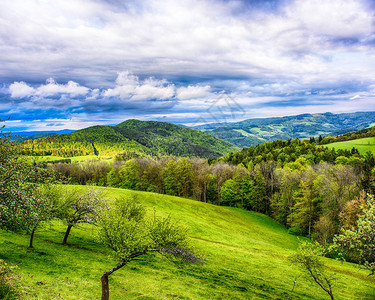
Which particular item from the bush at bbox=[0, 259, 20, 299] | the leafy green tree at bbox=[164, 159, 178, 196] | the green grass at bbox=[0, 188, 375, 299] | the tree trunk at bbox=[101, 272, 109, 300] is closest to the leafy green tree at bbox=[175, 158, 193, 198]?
the leafy green tree at bbox=[164, 159, 178, 196]

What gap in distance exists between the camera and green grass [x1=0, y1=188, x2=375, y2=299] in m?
20.5

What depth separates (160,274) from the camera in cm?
2659

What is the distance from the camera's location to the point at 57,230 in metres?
36.9

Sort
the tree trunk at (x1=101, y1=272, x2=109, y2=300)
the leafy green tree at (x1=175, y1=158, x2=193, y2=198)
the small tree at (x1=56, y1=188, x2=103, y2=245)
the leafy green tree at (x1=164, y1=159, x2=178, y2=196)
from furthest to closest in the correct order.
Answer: the leafy green tree at (x1=164, y1=159, x2=178, y2=196)
the leafy green tree at (x1=175, y1=158, x2=193, y2=198)
the small tree at (x1=56, y1=188, x2=103, y2=245)
the tree trunk at (x1=101, y1=272, x2=109, y2=300)

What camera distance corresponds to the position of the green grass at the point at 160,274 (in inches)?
806

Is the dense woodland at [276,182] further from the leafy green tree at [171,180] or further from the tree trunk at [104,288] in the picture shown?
the tree trunk at [104,288]

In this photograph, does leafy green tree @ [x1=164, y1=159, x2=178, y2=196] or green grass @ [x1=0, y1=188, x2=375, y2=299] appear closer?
green grass @ [x1=0, y1=188, x2=375, y2=299]

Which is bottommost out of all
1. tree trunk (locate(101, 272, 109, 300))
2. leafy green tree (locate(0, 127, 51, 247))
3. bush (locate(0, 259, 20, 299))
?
tree trunk (locate(101, 272, 109, 300))

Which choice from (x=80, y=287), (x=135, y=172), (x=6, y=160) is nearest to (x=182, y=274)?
(x=80, y=287)

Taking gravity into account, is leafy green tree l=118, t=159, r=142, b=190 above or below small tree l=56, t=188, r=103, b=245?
below

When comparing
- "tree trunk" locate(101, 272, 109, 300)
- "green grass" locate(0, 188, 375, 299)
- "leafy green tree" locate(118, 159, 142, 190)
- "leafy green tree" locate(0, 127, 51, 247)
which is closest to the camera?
"tree trunk" locate(101, 272, 109, 300)

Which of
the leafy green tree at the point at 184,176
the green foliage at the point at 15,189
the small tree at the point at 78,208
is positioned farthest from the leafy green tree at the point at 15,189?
the leafy green tree at the point at 184,176

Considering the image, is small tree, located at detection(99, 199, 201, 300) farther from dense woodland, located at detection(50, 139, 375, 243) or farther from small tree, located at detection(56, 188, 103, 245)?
dense woodland, located at detection(50, 139, 375, 243)

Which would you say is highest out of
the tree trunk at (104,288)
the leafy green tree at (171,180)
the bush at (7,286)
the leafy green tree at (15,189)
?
the leafy green tree at (15,189)
